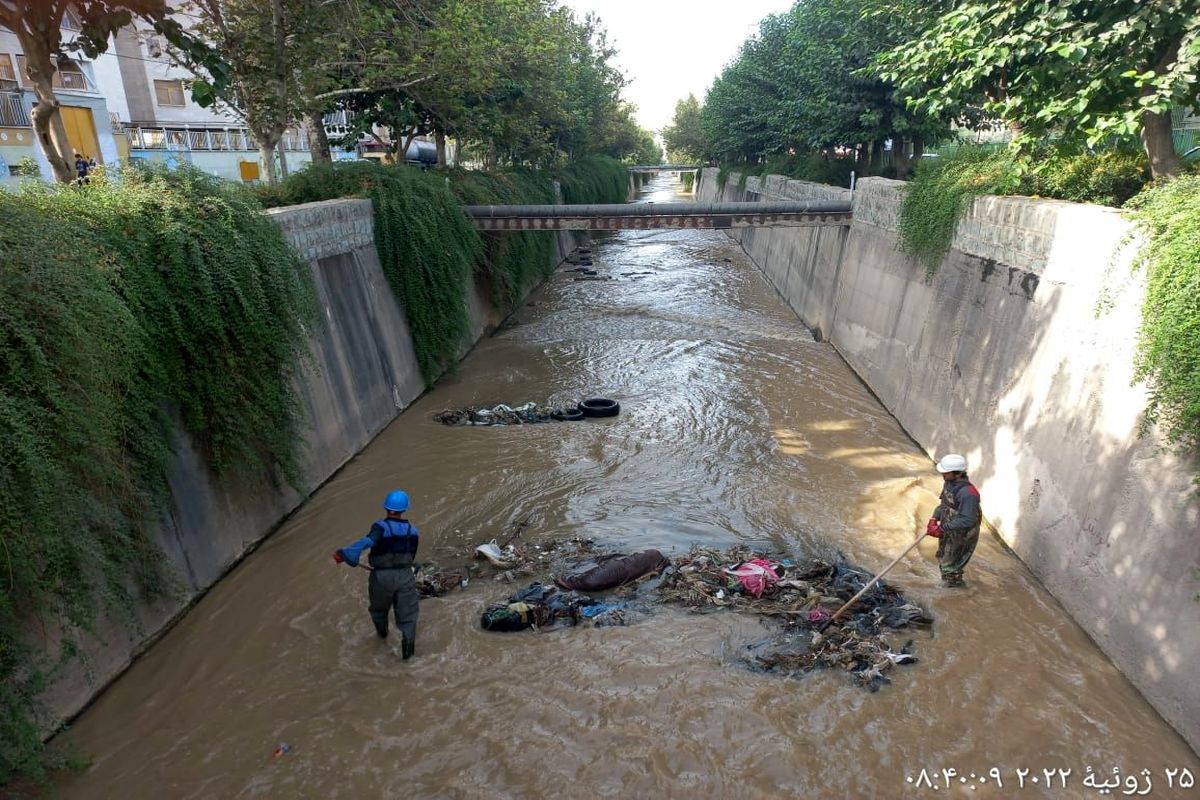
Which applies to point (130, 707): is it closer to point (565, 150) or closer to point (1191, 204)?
point (1191, 204)

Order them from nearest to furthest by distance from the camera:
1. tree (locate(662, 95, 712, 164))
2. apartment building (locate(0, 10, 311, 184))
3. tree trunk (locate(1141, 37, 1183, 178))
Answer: tree trunk (locate(1141, 37, 1183, 178)) < apartment building (locate(0, 10, 311, 184)) < tree (locate(662, 95, 712, 164))

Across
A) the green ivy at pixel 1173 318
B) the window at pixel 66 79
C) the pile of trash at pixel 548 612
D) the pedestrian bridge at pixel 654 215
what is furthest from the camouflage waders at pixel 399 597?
the window at pixel 66 79

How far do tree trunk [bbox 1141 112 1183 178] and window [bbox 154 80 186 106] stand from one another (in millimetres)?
36307

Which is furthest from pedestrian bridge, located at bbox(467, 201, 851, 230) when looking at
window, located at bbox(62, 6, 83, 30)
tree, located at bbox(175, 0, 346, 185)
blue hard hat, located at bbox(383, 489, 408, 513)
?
blue hard hat, located at bbox(383, 489, 408, 513)

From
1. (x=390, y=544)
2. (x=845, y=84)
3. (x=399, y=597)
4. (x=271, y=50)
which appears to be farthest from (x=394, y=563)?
(x=845, y=84)

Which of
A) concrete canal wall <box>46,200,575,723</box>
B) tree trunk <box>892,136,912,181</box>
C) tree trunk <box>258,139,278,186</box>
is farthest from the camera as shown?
tree trunk <box>892,136,912,181</box>

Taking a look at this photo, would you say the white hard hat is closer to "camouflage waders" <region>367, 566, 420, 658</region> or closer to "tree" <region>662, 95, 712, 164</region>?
"camouflage waders" <region>367, 566, 420, 658</region>

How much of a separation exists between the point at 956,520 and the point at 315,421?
8378 millimetres

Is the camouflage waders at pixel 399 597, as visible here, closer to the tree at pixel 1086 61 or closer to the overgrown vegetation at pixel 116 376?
the overgrown vegetation at pixel 116 376

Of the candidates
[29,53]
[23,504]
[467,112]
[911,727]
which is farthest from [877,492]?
[467,112]

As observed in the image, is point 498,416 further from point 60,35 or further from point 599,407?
point 60,35

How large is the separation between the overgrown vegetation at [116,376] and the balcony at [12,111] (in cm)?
1778

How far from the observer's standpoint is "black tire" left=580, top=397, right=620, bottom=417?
1265 cm

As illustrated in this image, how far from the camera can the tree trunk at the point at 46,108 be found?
7.09m
